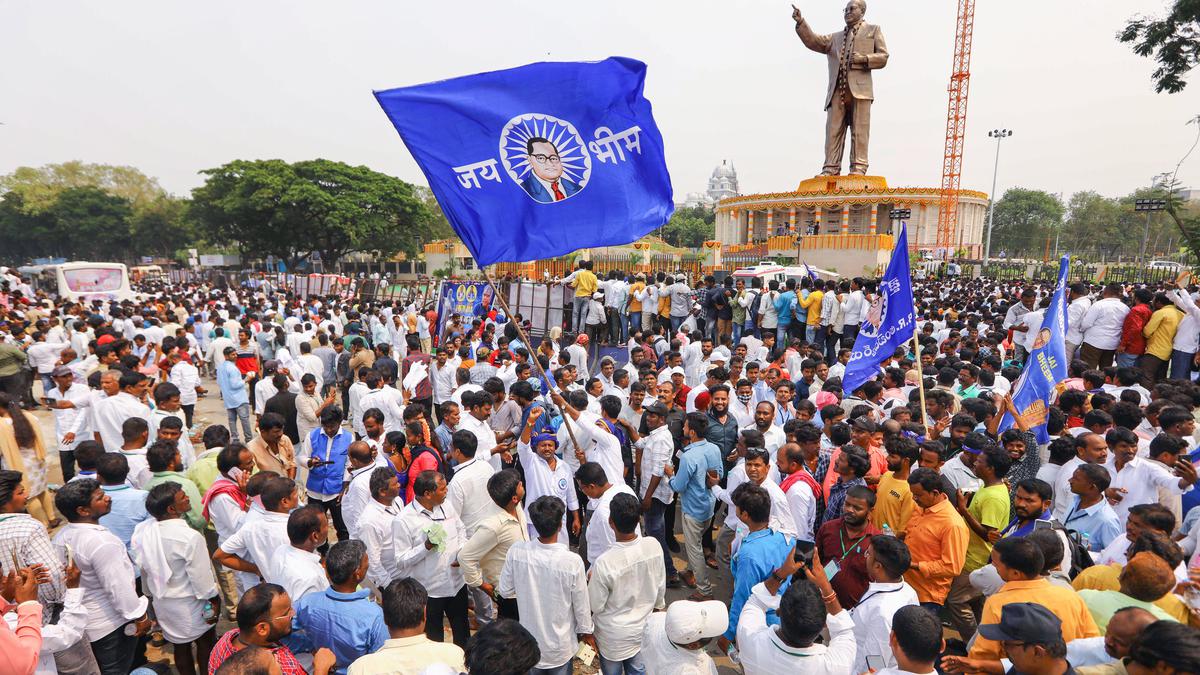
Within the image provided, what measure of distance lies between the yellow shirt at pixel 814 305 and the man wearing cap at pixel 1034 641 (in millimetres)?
9634

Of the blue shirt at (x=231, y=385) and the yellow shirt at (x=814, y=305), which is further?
the yellow shirt at (x=814, y=305)

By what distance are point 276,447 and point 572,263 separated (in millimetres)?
16958

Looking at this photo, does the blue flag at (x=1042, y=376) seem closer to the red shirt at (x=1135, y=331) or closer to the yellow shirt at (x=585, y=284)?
the red shirt at (x=1135, y=331)

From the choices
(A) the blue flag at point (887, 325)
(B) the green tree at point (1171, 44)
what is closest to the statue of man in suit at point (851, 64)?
(B) the green tree at point (1171, 44)

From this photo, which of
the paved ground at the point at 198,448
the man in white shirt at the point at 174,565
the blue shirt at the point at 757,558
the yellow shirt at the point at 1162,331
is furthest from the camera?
the yellow shirt at the point at 1162,331

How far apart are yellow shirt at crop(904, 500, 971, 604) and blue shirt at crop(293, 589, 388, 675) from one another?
2958 mm

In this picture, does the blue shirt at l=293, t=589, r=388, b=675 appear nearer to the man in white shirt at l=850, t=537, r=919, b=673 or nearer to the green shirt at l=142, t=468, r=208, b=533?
the green shirt at l=142, t=468, r=208, b=533

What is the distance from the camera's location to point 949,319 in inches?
415

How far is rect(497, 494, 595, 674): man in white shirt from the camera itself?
3.12m

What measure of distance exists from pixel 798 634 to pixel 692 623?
41 centimetres

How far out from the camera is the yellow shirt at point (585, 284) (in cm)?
1269

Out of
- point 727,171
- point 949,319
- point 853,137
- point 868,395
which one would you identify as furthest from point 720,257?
point 727,171

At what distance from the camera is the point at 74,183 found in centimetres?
5756

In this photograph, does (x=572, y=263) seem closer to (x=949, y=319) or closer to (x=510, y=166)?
(x=949, y=319)
